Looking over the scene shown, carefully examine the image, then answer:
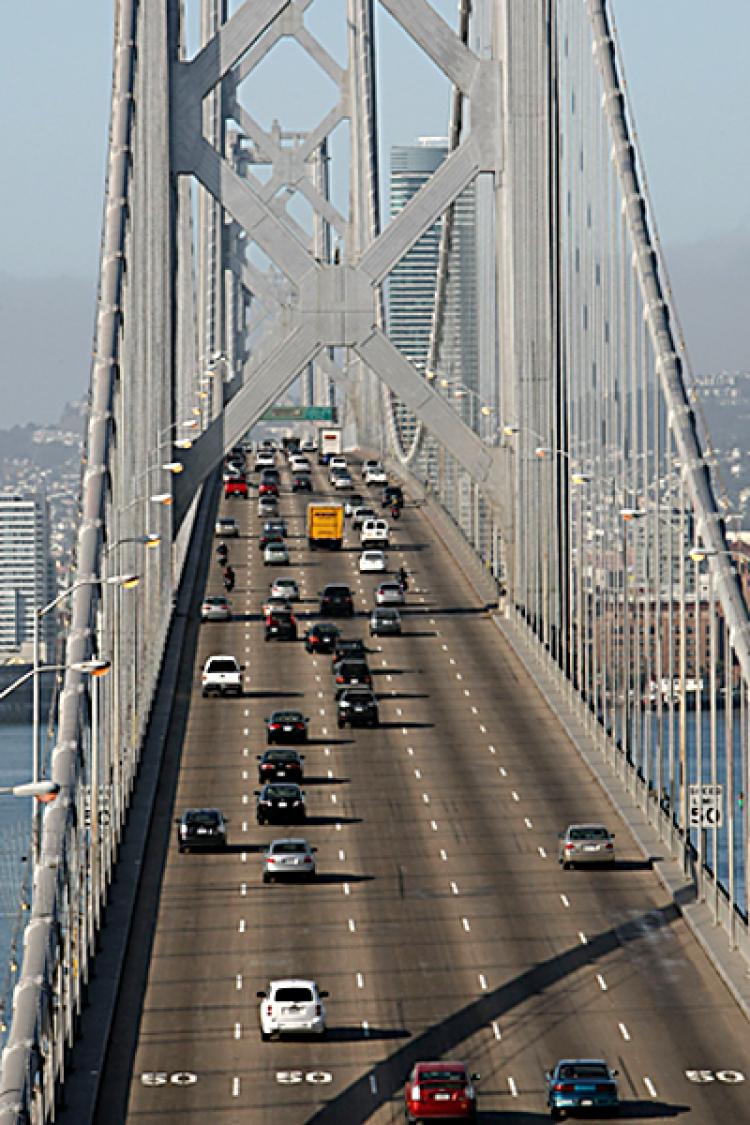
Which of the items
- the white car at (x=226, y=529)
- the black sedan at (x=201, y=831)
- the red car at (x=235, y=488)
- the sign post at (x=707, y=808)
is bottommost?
the sign post at (x=707, y=808)

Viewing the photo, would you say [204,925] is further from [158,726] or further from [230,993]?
[158,726]

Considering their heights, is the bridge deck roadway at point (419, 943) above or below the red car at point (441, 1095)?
above

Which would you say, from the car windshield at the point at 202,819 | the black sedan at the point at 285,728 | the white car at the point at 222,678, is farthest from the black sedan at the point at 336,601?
the car windshield at the point at 202,819

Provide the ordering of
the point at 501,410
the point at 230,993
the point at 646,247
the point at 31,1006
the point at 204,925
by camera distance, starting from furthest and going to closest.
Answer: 1. the point at 501,410
2. the point at 646,247
3. the point at 204,925
4. the point at 230,993
5. the point at 31,1006

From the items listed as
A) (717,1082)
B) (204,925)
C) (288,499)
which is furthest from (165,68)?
(288,499)

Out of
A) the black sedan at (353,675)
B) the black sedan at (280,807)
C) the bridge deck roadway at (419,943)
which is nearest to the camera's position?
the bridge deck roadway at (419,943)

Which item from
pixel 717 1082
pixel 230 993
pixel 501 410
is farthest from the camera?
pixel 501 410

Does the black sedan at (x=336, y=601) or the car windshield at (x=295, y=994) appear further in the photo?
the black sedan at (x=336, y=601)

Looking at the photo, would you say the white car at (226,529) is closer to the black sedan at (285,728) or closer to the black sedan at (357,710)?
the black sedan at (357,710)
